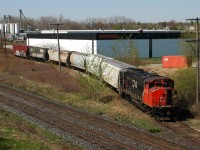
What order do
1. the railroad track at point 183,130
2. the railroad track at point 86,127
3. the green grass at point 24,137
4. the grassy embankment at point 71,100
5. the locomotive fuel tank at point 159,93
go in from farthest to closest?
the locomotive fuel tank at point 159,93, the grassy embankment at point 71,100, the railroad track at point 183,130, the railroad track at point 86,127, the green grass at point 24,137

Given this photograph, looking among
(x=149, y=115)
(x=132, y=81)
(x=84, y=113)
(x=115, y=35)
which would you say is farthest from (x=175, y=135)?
(x=115, y=35)

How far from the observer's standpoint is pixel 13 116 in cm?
2728

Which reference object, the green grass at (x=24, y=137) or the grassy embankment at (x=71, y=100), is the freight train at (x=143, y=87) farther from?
the green grass at (x=24, y=137)

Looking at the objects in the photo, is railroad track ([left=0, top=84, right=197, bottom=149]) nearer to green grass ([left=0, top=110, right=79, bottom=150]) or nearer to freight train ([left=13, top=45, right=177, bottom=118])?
green grass ([left=0, top=110, right=79, bottom=150])

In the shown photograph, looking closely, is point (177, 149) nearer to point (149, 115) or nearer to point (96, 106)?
point (149, 115)

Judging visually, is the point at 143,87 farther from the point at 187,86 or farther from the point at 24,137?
the point at 24,137

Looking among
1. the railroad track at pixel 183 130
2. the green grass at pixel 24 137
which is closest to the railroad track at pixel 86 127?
the green grass at pixel 24 137

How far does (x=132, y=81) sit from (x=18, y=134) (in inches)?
570

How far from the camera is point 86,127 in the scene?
2439 centimetres

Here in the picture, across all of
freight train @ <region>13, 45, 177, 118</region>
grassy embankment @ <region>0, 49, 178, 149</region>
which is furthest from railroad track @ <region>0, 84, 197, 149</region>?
freight train @ <region>13, 45, 177, 118</region>

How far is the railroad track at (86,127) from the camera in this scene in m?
20.5

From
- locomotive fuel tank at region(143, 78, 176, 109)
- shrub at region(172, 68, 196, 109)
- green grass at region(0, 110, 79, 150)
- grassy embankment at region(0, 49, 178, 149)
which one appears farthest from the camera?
shrub at region(172, 68, 196, 109)

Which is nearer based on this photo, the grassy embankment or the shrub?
the grassy embankment

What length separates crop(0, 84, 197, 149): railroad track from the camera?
2050 centimetres
